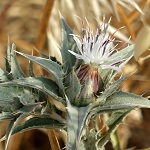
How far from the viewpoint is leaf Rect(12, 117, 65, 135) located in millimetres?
683

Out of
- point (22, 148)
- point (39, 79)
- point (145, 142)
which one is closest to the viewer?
point (39, 79)

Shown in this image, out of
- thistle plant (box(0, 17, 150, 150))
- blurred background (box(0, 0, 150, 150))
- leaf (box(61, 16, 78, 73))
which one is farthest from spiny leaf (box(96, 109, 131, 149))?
blurred background (box(0, 0, 150, 150))

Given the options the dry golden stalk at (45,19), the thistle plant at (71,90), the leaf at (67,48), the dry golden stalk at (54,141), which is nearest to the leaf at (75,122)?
the thistle plant at (71,90)

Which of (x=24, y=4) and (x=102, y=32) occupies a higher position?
(x=24, y=4)

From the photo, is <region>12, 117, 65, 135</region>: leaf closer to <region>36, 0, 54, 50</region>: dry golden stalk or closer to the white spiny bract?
the white spiny bract

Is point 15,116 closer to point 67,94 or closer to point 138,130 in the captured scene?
point 67,94

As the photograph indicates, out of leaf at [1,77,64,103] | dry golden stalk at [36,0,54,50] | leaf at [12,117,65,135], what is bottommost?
leaf at [12,117,65,135]

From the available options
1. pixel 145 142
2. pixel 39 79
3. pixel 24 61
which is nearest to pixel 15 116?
pixel 39 79

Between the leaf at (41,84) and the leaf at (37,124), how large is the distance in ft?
0.18

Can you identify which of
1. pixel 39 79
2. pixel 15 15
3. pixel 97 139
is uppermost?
pixel 15 15

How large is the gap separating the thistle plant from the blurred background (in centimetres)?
46

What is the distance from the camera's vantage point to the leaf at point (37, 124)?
2.24 feet

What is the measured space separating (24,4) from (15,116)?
1.38 meters

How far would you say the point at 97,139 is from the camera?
0.76 metres
